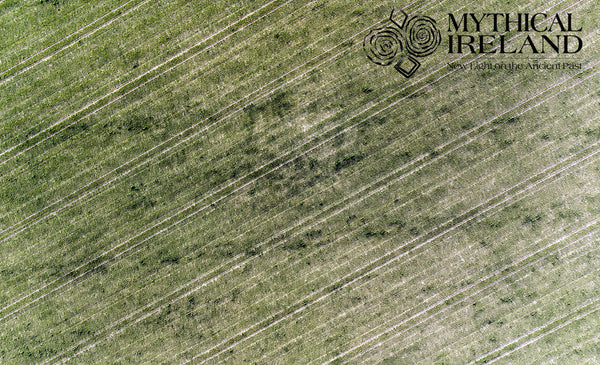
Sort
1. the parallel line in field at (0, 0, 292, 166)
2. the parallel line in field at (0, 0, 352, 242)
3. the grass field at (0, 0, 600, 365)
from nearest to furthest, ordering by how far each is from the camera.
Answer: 1. the grass field at (0, 0, 600, 365)
2. the parallel line in field at (0, 0, 352, 242)
3. the parallel line in field at (0, 0, 292, 166)

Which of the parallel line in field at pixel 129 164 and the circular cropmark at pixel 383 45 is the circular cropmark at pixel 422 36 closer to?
the circular cropmark at pixel 383 45

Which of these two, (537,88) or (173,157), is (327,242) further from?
(537,88)

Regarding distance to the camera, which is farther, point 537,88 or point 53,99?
point 53,99

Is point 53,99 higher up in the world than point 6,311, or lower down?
higher up

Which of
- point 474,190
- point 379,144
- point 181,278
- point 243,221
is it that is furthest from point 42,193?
point 474,190

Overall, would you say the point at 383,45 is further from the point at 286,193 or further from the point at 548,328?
the point at 548,328

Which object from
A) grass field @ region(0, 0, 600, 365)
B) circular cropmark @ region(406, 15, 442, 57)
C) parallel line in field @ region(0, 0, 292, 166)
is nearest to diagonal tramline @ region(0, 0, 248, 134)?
grass field @ region(0, 0, 600, 365)

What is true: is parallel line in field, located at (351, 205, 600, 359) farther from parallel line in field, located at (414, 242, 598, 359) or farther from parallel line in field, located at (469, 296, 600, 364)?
parallel line in field, located at (469, 296, 600, 364)
